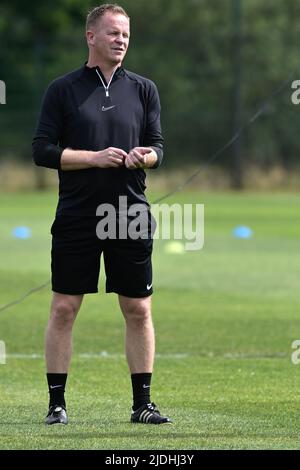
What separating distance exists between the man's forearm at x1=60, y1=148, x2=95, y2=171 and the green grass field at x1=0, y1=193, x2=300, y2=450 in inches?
52.2

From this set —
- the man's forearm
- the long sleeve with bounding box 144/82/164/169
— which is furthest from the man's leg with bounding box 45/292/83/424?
the long sleeve with bounding box 144/82/164/169

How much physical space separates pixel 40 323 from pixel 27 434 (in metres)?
5.78

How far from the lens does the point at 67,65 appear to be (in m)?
36.4

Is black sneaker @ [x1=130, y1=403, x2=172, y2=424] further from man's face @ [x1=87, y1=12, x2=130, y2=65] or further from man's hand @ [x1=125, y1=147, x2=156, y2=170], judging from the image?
man's face @ [x1=87, y1=12, x2=130, y2=65]

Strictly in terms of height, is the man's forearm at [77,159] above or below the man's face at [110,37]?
below

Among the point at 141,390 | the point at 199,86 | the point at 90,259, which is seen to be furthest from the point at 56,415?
the point at 199,86

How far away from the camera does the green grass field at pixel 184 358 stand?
6.52 m

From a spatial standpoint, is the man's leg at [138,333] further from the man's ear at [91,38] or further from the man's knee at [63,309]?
the man's ear at [91,38]

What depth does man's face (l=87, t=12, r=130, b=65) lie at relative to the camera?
22.4 ft

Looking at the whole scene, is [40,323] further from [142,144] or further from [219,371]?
[142,144]

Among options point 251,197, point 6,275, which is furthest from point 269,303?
point 251,197

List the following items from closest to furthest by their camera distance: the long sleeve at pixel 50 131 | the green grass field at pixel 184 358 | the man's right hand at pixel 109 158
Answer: the green grass field at pixel 184 358, the man's right hand at pixel 109 158, the long sleeve at pixel 50 131

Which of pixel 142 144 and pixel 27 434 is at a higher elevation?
pixel 142 144

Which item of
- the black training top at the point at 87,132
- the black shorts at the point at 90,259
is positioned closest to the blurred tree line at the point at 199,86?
the black training top at the point at 87,132
